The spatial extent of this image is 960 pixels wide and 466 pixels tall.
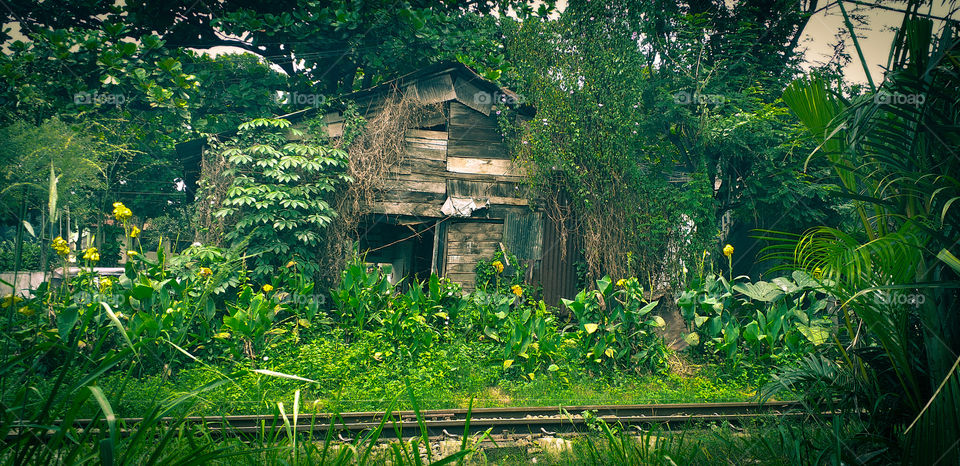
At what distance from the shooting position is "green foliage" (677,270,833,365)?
6520 millimetres

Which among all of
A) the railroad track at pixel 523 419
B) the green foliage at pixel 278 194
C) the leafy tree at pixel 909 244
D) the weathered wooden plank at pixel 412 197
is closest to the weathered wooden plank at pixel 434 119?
the weathered wooden plank at pixel 412 197

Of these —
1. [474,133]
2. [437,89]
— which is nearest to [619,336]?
[474,133]

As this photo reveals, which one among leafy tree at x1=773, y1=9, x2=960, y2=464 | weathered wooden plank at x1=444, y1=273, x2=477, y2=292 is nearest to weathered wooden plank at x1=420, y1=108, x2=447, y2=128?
weathered wooden plank at x1=444, y1=273, x2=477, y2=292

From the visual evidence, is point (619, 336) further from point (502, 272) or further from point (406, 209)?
point (406, 209)

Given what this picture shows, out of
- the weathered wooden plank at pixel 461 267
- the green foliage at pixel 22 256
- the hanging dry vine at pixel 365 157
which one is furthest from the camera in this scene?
the weathered wooden plank at pixel 461 267

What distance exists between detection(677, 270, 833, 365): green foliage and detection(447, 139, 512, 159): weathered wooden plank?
4573 millimetres

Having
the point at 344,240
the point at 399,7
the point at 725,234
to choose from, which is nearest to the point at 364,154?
the point at 344,240

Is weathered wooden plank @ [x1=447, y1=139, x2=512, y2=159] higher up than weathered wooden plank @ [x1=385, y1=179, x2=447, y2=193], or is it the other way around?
weathered wooden plank @ [x1=447, y1=139, x2=512, y2=159]

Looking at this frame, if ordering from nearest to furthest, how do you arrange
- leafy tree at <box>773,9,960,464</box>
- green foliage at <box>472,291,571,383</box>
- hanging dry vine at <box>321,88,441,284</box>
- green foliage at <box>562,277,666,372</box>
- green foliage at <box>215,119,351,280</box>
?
leafy tree at <box>773,9,960,464</box> → green foliage at <box>472,291,571,383</box> → green foliage at <box>562,277,666,372</box> → green foliage at <box>215,119,351,280</box> → hanging dry vine at <box>321,88,441,284</box>

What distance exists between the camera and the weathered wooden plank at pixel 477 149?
387 inches

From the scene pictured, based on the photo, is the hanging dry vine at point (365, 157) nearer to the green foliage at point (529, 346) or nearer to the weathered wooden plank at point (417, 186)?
the weathered wooden plank at point (417, 186)

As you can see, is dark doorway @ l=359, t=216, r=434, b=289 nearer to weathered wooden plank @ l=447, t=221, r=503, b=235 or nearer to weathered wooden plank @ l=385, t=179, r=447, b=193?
weathered wooden plank @ l=447, t=221, r=503, b=235

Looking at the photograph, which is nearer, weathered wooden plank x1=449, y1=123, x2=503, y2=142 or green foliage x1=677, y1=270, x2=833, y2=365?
green foliage x1=677, y1=270, x2=833, y2=365

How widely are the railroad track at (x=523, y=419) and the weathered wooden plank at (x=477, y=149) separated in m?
5.88
